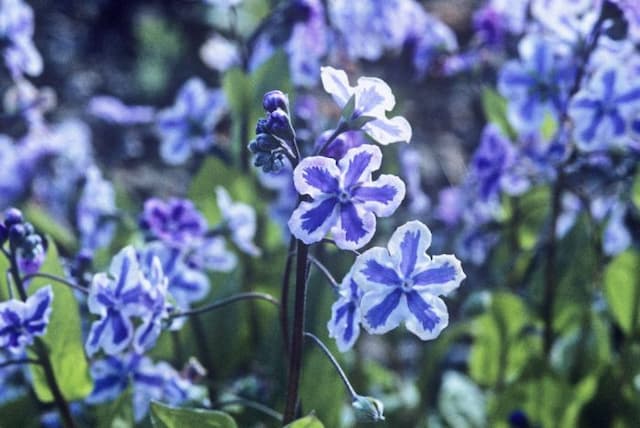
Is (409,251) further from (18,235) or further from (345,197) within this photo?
(18,235)

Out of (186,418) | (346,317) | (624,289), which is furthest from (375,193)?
(624,289)

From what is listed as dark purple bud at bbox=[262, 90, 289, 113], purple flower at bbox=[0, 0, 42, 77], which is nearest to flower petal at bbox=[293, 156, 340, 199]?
dark purple bud at bbox=[262, 90, 289, 113]

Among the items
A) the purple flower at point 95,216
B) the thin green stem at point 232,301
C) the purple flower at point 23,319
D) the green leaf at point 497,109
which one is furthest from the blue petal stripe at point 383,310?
the green leaf at point 497,109

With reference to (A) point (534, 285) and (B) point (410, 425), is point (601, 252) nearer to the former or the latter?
(A) point (534, 285)

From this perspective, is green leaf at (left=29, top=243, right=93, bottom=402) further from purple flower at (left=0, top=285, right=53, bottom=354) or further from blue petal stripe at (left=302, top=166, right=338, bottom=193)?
blue petal stripe at (left=302, top=166, right=338, bottom=193)

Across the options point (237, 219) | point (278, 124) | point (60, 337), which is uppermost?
point (278, 124)

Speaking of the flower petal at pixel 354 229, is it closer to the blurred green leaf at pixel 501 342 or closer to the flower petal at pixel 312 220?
the flower petal at pixel 312 220
